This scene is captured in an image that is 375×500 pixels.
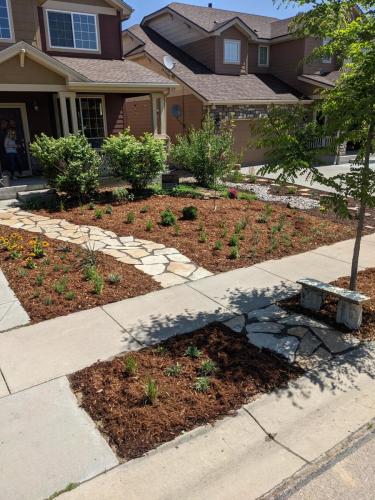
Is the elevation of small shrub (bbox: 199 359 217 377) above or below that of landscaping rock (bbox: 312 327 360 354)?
above

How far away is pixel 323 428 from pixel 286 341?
3.94 feet

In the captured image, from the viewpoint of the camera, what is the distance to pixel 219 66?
782 inches

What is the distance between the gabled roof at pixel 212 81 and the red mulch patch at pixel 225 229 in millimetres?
8968

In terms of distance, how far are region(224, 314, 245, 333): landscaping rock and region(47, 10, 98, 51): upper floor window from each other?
12870 mm

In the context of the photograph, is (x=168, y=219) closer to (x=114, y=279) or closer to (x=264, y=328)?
(x=114, y=279)

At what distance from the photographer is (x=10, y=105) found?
509 inches

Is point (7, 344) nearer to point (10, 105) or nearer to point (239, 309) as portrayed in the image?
point (239, 309)

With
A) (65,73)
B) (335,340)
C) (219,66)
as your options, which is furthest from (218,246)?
(219,66)

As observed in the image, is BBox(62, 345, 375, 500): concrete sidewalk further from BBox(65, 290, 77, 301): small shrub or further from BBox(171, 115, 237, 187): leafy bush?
BBox(171, 115, 237, 187): leafy bush

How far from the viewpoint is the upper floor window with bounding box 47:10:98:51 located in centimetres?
1343

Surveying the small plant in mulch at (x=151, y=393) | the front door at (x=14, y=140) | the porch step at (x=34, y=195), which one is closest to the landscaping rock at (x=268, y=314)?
the small plant in mulch at (x=151, y=393)

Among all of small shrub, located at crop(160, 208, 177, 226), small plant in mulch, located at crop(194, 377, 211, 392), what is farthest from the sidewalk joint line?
small shrub, located at crop(160, 208, 177, 226)

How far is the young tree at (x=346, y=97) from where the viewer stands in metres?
3.75

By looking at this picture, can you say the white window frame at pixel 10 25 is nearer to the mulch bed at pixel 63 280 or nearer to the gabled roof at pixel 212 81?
the gabled roof at pixel 212 81
